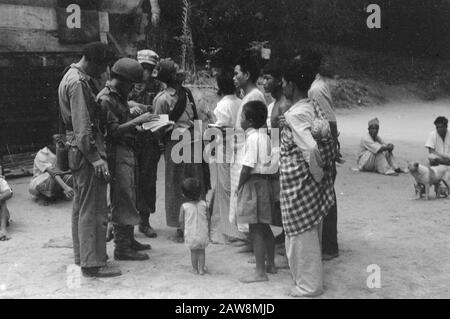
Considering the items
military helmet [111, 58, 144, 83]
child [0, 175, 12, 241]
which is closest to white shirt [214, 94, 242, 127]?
military helmet [111, 58, 144, 83]

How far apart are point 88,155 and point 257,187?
53.8 inches

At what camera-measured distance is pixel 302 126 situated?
13.9 ft

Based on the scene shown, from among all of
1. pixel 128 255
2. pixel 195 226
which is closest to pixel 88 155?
pixel 195 226

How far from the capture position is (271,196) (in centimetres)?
475

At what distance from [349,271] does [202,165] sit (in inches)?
76.3

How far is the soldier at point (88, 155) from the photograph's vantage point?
14.9 ft

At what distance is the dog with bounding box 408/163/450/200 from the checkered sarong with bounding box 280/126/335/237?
154 inches

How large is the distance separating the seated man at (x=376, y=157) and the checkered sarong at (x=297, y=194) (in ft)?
19.2

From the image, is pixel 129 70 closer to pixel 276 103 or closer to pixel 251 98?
pixel 251 98

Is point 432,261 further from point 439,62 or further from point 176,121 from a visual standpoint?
point 439,62

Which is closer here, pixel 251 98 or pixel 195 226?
pixel 195 226

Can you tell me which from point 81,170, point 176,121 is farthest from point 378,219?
point 81,170
